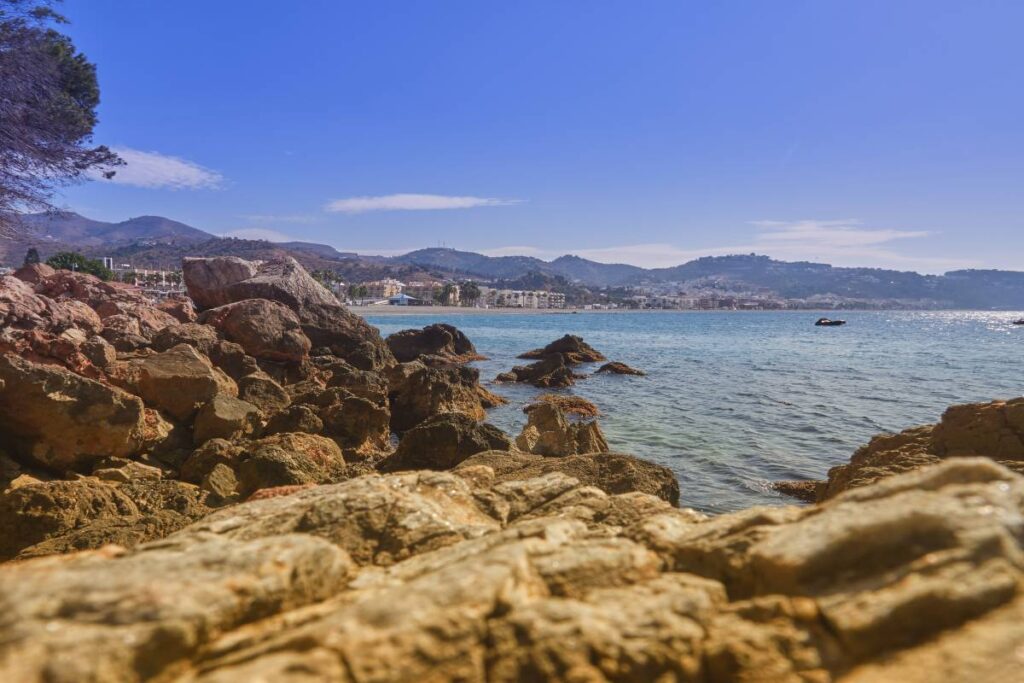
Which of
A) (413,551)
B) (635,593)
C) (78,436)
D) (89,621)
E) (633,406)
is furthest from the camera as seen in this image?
(633,406)

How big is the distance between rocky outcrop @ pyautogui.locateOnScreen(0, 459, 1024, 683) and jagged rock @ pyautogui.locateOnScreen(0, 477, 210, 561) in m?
3.02

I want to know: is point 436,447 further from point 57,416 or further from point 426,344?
point 426,344

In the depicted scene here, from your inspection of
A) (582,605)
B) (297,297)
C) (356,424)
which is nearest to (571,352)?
(297,297)

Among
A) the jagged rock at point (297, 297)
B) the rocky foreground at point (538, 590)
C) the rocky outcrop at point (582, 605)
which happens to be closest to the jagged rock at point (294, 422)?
the rocky foreground at point (538, 590)

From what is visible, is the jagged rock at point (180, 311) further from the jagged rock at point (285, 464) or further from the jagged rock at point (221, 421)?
the jagged rock at point (285, 464)

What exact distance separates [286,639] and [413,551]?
1.13m

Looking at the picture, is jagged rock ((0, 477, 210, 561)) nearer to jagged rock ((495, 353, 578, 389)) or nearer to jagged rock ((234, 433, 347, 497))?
jagged rock ((234, 433, 347, 497))

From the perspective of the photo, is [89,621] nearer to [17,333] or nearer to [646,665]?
[646,665]

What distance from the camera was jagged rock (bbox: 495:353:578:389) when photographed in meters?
24.7

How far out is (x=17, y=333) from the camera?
1046 cm

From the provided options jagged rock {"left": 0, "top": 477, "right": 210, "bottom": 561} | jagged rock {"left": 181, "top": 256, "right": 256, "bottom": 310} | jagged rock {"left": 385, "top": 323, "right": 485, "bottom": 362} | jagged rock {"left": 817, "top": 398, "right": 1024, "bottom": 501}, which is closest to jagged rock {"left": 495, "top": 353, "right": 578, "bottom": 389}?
jagged rock {"left": 385, "top": 323, "right": 485, "bottom": 362}

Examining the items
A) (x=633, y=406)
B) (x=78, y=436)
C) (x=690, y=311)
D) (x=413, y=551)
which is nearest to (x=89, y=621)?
(x=413, y=551)

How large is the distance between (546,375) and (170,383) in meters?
17.2

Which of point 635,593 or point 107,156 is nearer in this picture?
point 635,593
